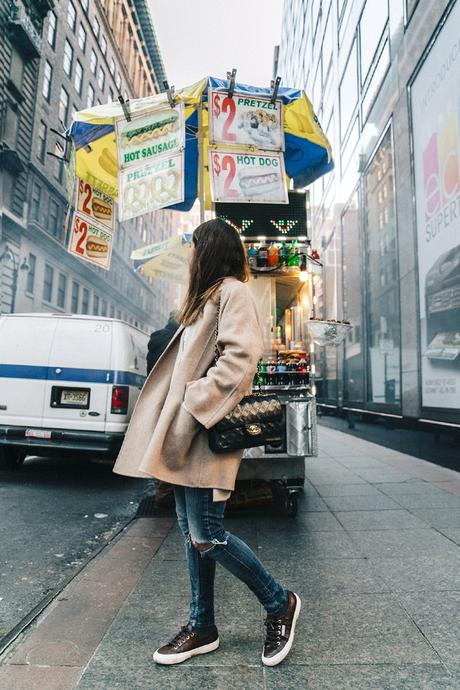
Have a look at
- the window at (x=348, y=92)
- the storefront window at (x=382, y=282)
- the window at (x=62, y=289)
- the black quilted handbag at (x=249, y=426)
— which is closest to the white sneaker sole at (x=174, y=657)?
the black quilted handbag at (x=249, y=426)

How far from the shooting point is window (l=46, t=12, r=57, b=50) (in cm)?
3076

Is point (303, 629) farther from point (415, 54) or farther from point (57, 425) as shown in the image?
point (415, 54)

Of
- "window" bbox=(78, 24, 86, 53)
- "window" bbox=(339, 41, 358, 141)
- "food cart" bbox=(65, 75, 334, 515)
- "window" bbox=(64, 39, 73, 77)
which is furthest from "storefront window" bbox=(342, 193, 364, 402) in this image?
"window" bbox=(78, 24, 86, 53)

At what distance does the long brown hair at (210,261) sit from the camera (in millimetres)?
2420

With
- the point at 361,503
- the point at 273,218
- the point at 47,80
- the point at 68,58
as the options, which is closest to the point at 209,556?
the point at 361,503

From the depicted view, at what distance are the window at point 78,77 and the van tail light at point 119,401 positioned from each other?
121 ft

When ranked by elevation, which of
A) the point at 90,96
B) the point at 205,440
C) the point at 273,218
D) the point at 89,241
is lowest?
the point at 205,440

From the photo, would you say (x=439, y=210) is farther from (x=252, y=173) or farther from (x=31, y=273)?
(x=31, y=273)

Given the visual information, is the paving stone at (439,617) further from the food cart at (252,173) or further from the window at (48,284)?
the window at (48,284)

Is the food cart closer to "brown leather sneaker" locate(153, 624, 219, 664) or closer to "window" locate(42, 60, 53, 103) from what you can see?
"brown leather sneaker" locate(153, 624, 219, 664)

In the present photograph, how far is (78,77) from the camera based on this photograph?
3619cm

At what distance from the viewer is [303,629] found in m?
2.46

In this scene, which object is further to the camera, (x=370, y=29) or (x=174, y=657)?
(x=370, y=29)

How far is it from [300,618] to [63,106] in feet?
125
